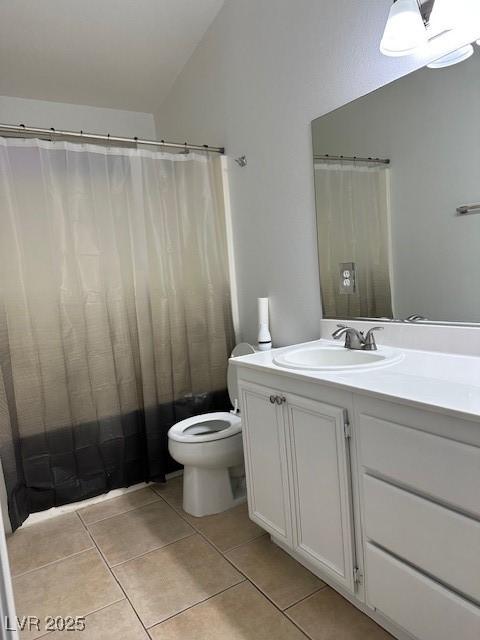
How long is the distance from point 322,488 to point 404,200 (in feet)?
3.74

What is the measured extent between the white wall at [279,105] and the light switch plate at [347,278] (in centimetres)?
16

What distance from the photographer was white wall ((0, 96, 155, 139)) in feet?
9.29

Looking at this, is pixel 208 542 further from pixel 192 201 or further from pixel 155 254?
pixel 192 201

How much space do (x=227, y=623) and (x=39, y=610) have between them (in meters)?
0.72

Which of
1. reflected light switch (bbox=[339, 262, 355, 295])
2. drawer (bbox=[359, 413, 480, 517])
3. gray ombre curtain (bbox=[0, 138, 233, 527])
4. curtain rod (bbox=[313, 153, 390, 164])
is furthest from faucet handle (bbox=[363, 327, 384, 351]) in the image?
gray ombre curtain (bbox=[0, 138, 233, 527])

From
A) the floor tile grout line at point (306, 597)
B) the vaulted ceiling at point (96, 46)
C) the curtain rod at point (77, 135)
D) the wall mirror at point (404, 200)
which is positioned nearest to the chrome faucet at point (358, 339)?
the wall mirror at point (404, 200)

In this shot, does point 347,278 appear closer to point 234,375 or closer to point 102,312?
point 234,375

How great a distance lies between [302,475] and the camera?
166 cm

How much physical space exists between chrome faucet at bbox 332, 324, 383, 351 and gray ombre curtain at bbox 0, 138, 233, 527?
1.03 meters

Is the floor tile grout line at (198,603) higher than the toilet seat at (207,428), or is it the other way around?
the toilet seat at (207,428)

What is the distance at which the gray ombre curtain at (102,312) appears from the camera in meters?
2.25

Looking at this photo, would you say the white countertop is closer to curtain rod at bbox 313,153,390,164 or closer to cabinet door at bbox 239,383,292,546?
cabinet door at bbox 239,383,292,546

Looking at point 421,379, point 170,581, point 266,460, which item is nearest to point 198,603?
point 170,581

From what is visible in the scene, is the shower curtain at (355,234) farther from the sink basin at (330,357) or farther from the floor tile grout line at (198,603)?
the floor tile grout line at (198,603)
